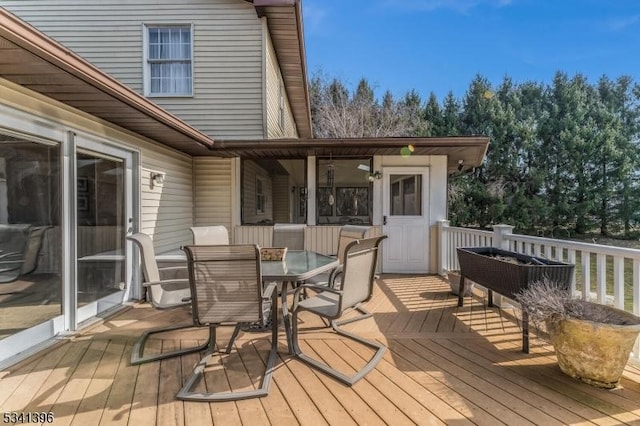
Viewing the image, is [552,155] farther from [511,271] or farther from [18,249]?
[18,249]

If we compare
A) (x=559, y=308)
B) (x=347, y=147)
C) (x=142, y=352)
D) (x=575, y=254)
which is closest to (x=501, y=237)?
(x=575, y=254)

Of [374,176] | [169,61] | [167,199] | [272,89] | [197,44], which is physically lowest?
[167,199]

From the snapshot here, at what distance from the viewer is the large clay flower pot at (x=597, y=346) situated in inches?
86.1

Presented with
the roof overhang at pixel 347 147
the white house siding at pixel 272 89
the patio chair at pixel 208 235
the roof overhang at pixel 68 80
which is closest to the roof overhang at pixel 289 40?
the white house siding at pixel 272 89

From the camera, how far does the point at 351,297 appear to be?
2660mm

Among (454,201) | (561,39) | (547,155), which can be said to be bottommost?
(454,201)

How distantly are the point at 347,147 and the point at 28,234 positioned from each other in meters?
4.04

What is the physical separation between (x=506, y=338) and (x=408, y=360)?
1.17 metres

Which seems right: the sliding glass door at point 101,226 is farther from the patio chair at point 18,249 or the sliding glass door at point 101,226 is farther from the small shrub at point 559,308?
Result: the small shrub at point 559,308

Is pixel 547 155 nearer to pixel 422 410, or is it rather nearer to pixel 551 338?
pixel 551 338

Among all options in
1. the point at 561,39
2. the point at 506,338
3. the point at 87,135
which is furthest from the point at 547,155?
the point at 87,135

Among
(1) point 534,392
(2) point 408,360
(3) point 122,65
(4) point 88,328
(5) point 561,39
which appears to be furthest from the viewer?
(5) point 561,39

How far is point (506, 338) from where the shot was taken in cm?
318

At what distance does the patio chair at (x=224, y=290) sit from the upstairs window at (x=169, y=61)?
520cm
